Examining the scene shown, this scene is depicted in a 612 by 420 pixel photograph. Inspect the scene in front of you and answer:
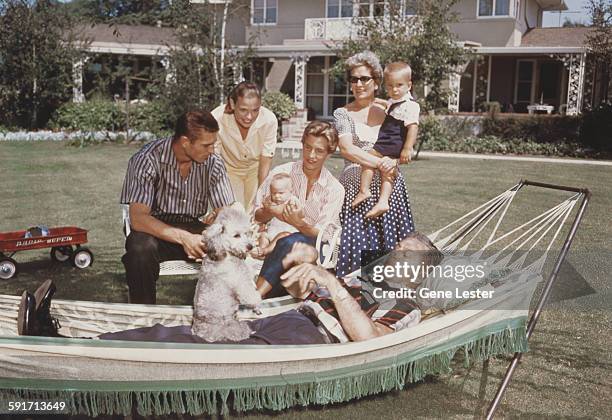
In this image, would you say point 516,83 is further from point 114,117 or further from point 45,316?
point 45,316

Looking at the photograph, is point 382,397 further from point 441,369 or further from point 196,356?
point 196,356

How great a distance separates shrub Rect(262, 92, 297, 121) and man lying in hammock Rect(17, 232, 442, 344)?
1824 centimetres

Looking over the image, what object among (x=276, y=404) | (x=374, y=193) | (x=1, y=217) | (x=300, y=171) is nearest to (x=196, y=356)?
(x=276, y=404)

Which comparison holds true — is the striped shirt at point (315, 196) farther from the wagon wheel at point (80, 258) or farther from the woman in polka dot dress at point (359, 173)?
the wagon wheel at point (80, 258)

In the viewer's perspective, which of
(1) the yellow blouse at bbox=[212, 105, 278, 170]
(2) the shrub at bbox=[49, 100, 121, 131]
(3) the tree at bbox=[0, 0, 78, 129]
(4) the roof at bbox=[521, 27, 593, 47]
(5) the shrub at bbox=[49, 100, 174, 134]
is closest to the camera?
(1) the yellow blouse at bbox=[212, 105, 278, 170]

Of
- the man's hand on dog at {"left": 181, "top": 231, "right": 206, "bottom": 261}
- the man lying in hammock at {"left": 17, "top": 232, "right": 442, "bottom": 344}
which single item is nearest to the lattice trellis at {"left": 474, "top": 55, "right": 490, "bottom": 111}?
the man lying in hammock at {"left": 17, "top": 232, "right": 442, "bottom": 344}

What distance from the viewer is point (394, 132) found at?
4148 mm

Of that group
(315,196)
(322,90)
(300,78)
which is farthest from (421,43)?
(315,196)

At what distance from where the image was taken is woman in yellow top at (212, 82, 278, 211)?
4.55m

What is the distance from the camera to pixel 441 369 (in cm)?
315

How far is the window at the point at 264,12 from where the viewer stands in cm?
2652

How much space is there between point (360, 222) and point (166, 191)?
1.22m

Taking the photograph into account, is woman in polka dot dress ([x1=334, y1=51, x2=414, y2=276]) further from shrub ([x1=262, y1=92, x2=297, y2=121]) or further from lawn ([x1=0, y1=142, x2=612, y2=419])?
shrub ([x1=262, y1=92, x2=297, y2=121])

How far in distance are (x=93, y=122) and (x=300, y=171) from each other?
17491 millimetres
